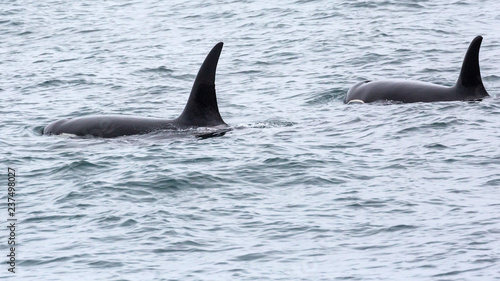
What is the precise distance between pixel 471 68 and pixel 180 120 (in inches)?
250

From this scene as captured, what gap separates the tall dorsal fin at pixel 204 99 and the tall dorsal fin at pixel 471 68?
17.7 ft

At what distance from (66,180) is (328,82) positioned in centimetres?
1080

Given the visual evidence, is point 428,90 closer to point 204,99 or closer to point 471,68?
point 471,68

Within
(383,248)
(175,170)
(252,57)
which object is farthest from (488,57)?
(383,248)

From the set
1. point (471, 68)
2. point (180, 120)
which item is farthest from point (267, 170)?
point (471, 68)

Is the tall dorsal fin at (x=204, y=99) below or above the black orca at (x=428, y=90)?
above

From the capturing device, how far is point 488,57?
27.2m

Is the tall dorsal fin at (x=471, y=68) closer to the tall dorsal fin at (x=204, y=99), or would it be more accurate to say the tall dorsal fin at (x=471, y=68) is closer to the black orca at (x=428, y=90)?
the black orca at (x=428, y=90)

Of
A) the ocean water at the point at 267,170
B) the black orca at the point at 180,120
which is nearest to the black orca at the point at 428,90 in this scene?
the ocean water at the point at 267,170

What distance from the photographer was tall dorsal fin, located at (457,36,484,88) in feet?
64.0

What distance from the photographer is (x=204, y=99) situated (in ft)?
60.6

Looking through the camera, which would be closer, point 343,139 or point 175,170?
point 175,170

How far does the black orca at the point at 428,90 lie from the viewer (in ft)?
65.4

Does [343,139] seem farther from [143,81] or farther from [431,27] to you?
[431,27]
